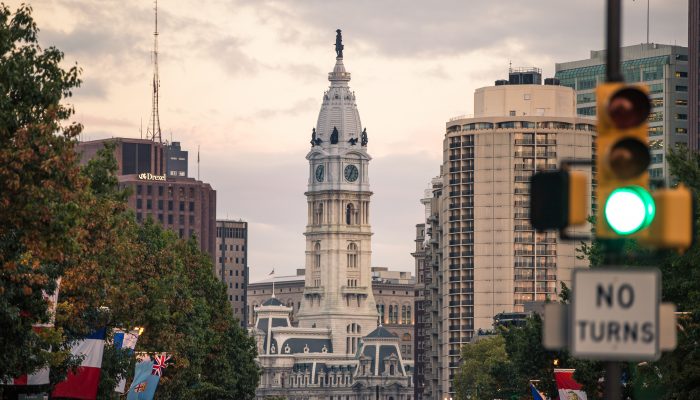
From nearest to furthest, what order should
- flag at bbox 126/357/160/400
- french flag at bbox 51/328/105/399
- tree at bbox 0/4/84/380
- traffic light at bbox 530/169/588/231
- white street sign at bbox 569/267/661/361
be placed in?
white street sign at bbox 569/267/661/361
traffic light at bbox 530/169/588/231
tree at bbox 0/4/84/380
french flag at bbox 51/328/105/399
flag at bbox 126/357/160/400

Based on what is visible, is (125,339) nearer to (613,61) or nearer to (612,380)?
(612,380)

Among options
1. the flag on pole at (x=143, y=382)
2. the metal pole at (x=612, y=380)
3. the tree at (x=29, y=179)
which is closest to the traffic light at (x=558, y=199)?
the metal pole at (x=612, y=380)

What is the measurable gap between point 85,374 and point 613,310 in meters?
49.9

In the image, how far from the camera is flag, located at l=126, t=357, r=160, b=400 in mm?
84438

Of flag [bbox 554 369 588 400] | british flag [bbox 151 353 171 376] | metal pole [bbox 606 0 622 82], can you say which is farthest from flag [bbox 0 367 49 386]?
metal pole [bbox 606 0 622 82]

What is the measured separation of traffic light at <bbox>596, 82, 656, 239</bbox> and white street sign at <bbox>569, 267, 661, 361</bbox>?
664 millimetres

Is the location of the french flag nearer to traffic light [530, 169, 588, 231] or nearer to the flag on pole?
the flag on pole

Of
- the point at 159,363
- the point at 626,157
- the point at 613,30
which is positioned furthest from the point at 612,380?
the point at 159,363

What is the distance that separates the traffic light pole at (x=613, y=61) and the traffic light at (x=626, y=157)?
94cm

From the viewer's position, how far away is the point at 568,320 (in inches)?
782

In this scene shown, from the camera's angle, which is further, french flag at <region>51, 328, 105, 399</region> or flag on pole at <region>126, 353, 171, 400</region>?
flag on pole at <region>126, 353, 171, 400</region>

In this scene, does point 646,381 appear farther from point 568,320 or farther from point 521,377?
point 521,377

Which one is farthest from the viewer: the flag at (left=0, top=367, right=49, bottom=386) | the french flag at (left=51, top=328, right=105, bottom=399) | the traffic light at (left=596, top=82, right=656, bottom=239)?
the french flag at (left=51, top=328, right=105, bottom=399)

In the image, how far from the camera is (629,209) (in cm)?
1861
